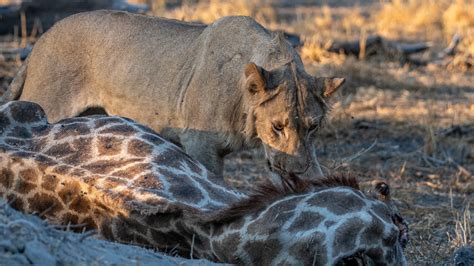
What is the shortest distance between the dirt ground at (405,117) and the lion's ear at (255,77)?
66 cm

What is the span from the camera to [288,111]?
18.0 ft

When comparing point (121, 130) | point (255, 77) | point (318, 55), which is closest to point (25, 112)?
point (121, 130)

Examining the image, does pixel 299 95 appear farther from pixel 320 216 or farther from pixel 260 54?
Answer: pixel 320 216

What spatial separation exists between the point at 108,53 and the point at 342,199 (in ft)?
10.7

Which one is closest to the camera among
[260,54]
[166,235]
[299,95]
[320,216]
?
[320,216]

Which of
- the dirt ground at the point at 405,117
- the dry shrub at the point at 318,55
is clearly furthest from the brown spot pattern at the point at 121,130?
the dry shrub at the point at 318,55

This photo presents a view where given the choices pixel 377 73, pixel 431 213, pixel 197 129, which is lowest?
pixel 377 73

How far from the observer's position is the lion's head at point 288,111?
547 centimetres

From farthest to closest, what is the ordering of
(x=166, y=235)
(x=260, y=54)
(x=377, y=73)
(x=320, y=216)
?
(x=377, y=73), (x=260, y=54), (x=166, y=235), (x=320, y=216)

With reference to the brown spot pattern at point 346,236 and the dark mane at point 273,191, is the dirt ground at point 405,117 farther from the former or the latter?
the brown spot pattern at point 346,236

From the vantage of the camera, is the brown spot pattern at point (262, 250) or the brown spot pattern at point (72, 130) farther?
the brown spot pattern at point (72, 130)

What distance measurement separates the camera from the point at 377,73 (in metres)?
10.3

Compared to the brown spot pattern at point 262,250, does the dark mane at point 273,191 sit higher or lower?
higher

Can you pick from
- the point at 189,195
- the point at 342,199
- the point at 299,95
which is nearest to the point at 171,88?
the point at 299,95
